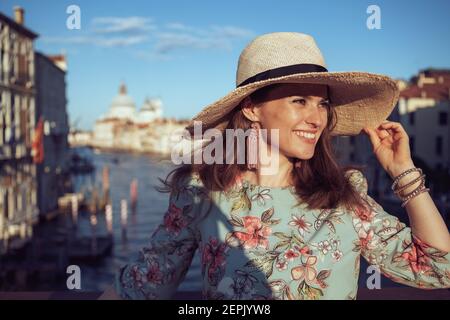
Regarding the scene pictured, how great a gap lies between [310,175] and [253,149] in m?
0.19

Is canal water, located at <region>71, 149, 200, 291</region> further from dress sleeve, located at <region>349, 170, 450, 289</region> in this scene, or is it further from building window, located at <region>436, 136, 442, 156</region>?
building window, located at <region>436, 136, 442, 156</region>

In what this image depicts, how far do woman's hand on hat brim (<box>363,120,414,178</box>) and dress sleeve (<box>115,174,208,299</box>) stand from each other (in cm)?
52

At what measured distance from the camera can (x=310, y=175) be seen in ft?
5.21

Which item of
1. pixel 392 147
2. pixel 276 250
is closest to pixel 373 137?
pixel 392 147

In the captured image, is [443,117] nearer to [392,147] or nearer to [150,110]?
[392,147]

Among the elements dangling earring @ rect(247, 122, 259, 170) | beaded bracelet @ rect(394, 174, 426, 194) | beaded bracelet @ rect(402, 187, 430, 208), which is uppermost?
dangling earring @ rect(247, 122, 259, 170)

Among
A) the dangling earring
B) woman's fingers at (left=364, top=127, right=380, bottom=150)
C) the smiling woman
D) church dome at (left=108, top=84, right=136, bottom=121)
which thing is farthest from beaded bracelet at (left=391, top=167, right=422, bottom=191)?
church dome at (left=108, top=84, right=136, bottom=121)

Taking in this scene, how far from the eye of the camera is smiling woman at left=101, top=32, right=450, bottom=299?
1405mm

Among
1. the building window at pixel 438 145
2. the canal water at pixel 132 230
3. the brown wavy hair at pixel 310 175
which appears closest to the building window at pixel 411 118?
the building window at pixel 438 145

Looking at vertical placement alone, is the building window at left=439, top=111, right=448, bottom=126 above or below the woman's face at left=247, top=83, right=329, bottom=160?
above

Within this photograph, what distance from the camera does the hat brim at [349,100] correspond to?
60.6 inches

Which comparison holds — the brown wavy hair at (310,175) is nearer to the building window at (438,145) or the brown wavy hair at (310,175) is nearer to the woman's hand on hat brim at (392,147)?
the woman's hand on hat brim at (392,147)

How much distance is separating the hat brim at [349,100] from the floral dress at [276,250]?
25 cm

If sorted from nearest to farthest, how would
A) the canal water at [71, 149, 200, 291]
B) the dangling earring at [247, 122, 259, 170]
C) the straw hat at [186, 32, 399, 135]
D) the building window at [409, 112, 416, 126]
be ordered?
the straw hat at [186, 32, 399, 135] → the dangling earring at [247, 122, 259, 170] → the canal water at [71, 149, 200, 291] → the building window at [409, 112, 416, 126]
